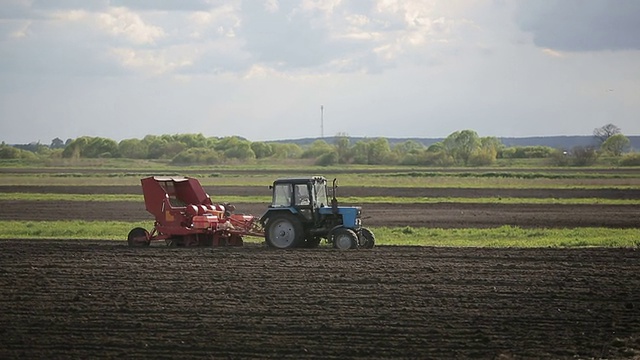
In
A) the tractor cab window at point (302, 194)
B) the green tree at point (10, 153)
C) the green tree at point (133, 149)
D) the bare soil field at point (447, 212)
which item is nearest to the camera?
the tractor cab window at point (302, 194)

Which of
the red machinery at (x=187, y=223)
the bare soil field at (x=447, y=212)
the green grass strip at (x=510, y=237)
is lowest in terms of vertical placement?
the green grass strip at (x=510, y=237)

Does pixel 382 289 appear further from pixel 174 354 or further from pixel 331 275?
pixel 174 354

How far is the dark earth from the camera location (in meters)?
13.6

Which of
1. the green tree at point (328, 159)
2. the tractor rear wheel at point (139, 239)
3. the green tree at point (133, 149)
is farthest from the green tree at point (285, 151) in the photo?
the tractor rear wheel at point (139, 239)

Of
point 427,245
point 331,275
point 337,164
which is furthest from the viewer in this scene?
point 337,164

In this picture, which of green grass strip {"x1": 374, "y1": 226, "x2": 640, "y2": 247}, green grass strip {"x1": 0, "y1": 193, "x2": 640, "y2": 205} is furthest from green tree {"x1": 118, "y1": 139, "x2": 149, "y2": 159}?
green grass strip {"x1": 374, "y1": 226, "x2": 640, "y2": 247}

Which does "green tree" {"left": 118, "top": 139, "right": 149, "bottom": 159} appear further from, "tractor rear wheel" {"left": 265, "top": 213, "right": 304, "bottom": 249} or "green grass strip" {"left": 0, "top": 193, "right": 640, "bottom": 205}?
"tractor rear wheel" {"left": 265, "top": 213, "right": 304, "bottom": 249}

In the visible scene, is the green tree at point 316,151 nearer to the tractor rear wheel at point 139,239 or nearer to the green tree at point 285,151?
the green tree at point 285,151

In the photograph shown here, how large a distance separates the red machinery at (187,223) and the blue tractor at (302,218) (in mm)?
901

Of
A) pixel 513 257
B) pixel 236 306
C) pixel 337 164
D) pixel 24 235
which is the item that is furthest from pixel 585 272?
pixel 337 164

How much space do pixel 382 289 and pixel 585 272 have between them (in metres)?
4.74

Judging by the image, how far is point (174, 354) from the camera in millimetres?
13195

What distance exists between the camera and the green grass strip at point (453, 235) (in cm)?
2844

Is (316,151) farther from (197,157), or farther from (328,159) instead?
(197,157)
